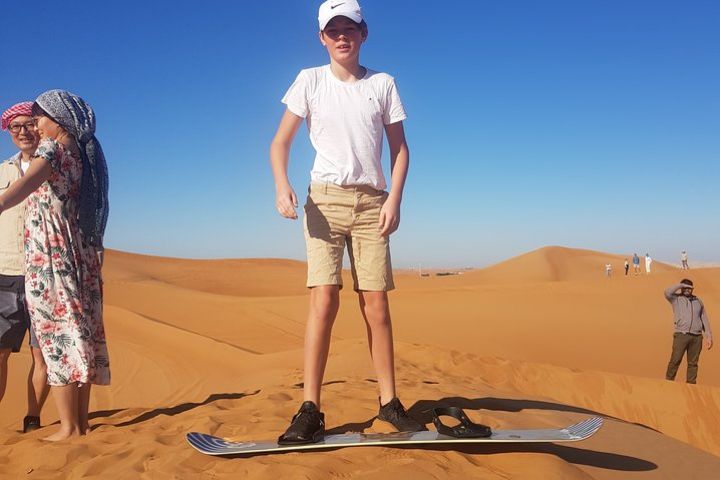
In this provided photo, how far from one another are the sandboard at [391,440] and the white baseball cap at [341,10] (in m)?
Result: 2.23

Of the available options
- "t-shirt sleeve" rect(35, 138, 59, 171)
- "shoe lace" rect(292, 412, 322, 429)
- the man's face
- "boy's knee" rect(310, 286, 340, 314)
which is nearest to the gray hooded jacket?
"boy's knee" rect(310, 286, 340, 314)

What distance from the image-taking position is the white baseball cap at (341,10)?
3082 mm

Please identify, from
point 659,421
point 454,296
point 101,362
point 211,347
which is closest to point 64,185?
point 101,362

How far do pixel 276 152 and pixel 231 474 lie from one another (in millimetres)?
1691

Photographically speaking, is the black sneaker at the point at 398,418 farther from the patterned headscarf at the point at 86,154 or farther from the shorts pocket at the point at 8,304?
the shorts pocket at the point at 8,304

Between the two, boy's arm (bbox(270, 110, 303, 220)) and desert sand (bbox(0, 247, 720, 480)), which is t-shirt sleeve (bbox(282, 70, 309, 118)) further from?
desert sand (bbox(0, 247, 720, 480))

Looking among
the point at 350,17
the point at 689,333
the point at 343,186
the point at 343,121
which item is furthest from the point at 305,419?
the point at 689,333

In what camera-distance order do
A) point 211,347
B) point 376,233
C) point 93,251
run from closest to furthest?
1. point 376,233
2. point 93,251
3. point 211,347

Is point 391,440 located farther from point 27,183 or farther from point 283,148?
point 27,183

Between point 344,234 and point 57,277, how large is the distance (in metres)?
1.86

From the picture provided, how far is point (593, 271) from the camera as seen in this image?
44562 millimetres

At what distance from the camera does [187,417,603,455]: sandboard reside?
2.71 meters

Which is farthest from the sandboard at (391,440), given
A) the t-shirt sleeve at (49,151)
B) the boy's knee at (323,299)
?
the t-shirt sleeve at (49,151)

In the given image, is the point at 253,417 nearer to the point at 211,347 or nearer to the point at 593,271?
the point at 211,347
